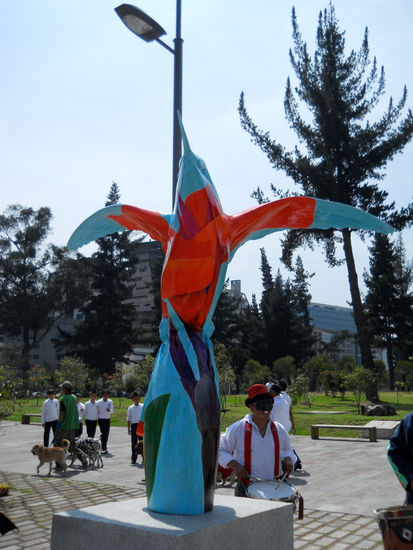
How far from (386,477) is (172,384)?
6.46 m

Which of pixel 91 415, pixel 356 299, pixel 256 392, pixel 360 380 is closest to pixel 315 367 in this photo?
pixel 356 299

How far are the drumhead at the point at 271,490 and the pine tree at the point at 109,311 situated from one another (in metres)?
40.4

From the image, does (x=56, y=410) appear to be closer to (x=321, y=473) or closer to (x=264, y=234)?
(x=321, y=473)

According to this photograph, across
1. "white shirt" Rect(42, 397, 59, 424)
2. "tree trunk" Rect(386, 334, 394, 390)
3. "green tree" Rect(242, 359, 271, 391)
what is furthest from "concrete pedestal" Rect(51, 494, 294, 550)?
"tree trunk" Rect(386, 334, 394, 390)

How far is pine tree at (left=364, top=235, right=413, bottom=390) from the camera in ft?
140

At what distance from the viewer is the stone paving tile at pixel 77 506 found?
535 centimetres

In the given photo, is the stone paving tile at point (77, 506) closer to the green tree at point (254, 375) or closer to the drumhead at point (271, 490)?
the drumhead at point (271, 490)

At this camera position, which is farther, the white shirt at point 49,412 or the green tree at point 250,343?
the green tree at point 250,343

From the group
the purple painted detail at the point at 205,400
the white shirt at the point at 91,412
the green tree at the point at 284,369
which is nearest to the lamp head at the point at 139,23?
the purple painted detail at the point at 205,400

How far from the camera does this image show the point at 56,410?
1230 cm

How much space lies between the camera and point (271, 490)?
160 inches

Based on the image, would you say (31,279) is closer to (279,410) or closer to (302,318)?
(302,318)

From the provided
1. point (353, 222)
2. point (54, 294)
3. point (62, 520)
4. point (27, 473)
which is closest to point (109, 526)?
point (62, 520)

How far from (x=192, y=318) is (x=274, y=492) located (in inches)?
57.5
